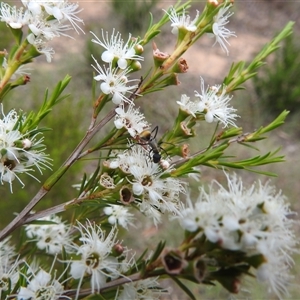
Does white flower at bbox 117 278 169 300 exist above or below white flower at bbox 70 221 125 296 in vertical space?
below

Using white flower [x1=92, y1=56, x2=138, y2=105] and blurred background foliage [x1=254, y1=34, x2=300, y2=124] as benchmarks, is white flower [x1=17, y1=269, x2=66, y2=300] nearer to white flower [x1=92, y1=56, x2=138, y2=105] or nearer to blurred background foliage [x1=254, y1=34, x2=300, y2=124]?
white flower [x1=92, y1=56, x2=138, y2=105]

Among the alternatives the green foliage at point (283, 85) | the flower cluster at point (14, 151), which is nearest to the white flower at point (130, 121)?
the flower cluster at point (14, 151)

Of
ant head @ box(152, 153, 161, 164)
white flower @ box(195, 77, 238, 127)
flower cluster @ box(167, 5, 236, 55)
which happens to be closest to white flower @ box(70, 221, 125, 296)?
ant head @ box(152, 153, 161, 164)

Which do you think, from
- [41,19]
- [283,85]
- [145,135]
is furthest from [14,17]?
[283,85]

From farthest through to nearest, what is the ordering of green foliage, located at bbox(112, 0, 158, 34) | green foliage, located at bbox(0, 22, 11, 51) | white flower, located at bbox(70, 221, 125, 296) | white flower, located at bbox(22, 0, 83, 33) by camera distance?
1. green foliage, located at bbox(112, 0, 158, 34)
2. green foliage, located at bbox(0, 22, 11, 51)
3. white flower, located at bbox(22, 0, 83, 33)
4. white flower, located at bbox(70, 221, 125, 296)

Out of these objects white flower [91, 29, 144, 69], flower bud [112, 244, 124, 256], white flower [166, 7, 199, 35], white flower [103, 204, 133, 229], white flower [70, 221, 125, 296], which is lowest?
white flower [70, 221, 125, 296]

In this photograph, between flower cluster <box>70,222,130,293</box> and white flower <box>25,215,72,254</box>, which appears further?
white flower <box>25,215,72,254</box>

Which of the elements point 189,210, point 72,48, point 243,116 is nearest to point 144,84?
point 189,210
